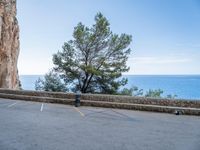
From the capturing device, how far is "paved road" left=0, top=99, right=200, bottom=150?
23.2 feet

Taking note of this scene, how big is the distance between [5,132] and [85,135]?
268 centimetres

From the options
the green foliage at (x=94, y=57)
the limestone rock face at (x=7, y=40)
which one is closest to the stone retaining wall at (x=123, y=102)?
the green foliage at (x=94, y=57)

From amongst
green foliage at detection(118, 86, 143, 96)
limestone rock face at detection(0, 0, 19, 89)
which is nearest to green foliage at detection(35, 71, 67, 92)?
limestone rock face at detection(0, 0, 19, 89)

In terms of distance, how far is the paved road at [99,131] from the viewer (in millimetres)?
7062

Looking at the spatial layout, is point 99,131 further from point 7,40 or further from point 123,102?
point 7,40

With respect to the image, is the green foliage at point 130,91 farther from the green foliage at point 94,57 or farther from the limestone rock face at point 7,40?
the limestone rock face at point 7,40

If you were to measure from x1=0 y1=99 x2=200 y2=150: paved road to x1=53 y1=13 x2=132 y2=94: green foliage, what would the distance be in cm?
1747

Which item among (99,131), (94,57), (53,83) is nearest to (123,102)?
(99,131)

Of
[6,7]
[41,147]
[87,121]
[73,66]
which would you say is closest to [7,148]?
[41,147]

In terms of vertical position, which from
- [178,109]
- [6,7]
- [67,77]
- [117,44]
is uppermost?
[6,7]

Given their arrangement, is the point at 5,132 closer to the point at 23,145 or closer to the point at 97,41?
the point at 23,145

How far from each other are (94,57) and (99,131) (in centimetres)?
2209

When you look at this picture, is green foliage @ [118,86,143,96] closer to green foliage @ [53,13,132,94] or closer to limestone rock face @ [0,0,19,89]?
green foliage @ [53,13,132,94]

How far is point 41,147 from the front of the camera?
6766 mm
